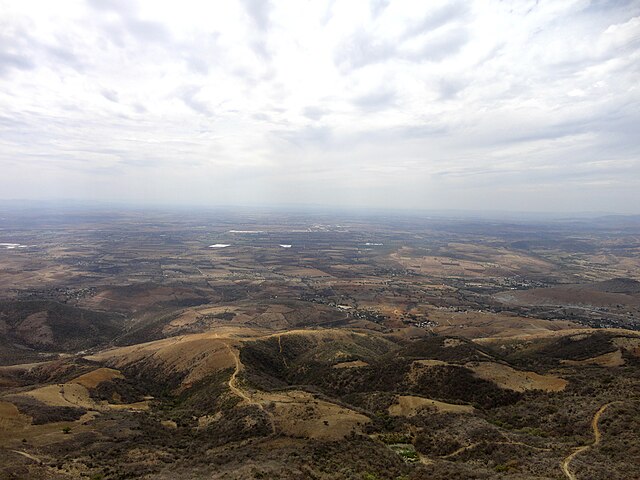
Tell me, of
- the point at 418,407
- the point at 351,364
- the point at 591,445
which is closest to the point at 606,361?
the point at 418,407

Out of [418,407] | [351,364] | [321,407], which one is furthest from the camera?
[351,364]

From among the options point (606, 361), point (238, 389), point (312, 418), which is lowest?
point (238, 389)

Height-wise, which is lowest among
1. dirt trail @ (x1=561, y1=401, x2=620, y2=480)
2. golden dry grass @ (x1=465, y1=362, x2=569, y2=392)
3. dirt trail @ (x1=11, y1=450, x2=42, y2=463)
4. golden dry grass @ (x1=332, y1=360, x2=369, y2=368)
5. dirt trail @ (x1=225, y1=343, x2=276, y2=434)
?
golden dry grass @ (x1=332, y1=360, x2=369, y2=368)

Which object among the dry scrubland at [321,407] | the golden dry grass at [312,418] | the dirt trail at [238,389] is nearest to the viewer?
the dry scrubland at [321,407]

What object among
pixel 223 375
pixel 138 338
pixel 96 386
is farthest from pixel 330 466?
pixel 138 338

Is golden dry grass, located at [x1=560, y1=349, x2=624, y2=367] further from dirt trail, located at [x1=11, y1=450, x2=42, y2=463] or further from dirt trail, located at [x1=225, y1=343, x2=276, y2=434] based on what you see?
dirt trail, located at [x1=11, y1=450, x2=42, y2=463]

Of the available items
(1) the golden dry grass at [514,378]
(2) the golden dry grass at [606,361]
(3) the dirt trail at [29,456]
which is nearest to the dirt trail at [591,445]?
(1) the golden dry grass at [514,378]

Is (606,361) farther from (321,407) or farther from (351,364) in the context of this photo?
(321,407)

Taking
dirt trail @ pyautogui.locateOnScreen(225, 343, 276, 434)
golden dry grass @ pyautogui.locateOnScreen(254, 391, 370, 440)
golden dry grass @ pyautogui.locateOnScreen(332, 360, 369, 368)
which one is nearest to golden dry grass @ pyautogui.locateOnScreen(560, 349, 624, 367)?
golden dry grass @ pyautogui.locateOnScreen(332, 360, 369, 368)

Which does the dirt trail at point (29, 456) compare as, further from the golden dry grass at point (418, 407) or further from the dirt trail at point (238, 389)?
the golden dry grass at point (418, 407)

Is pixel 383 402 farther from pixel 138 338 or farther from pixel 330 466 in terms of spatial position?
pixel 138 338

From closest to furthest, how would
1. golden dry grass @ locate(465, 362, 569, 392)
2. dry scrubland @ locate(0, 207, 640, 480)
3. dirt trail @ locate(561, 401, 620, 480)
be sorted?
dirt trail @ locate(561, 401, 620, 480) < dry scrubland @ locate(0, 207, 640, 480) < golden dry grass @ locate(465, 362, 569, 392)
